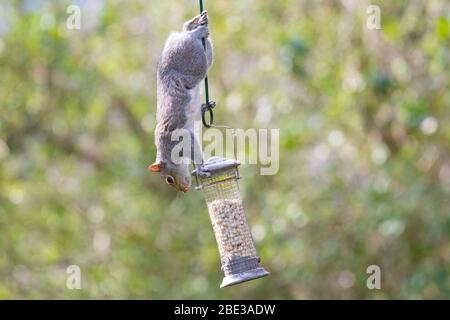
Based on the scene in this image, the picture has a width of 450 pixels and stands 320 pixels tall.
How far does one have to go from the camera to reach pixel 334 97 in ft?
17.1

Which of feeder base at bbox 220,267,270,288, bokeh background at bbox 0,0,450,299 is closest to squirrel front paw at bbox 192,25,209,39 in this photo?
feeder base at bbox 220,267,270,288

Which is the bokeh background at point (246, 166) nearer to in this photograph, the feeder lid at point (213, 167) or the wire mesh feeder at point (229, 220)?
the wire mesh feeder at point (229, 220)

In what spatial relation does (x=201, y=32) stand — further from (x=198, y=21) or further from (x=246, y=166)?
(x=246, y=166)

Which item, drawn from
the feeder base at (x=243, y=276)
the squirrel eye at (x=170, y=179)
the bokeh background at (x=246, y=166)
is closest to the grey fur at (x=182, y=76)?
the squirrel eye at (x=170, y=179)

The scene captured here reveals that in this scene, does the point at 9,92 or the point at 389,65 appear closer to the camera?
the point at 389,65

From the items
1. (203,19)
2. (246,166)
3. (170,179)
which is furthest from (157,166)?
(246,166)

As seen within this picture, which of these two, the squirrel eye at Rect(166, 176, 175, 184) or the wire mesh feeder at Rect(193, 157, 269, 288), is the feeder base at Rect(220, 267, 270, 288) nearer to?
the wire mesh feeder at Rect(193, 157, 269, 288)

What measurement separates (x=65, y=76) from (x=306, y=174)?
181cm

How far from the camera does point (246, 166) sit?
596 centimetres

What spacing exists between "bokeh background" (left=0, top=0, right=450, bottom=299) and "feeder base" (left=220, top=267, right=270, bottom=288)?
1844 millimetres
